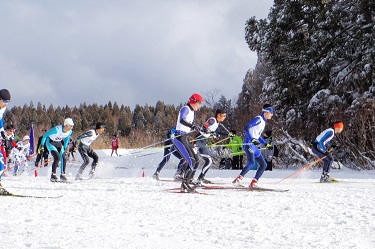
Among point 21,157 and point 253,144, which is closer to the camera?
point 253,144

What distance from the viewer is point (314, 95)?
21375 millimetres

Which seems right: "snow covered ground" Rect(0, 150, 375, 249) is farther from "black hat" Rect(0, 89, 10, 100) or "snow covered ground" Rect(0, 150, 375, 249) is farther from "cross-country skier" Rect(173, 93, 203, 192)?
"black hat" Rect(0, 89, 10, 100)

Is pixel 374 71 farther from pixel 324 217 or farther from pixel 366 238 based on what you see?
pixel 366 238

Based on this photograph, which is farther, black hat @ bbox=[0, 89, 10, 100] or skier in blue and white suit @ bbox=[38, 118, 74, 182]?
skier in blue and white suit @ bbox=[38, 118, 74, 182]

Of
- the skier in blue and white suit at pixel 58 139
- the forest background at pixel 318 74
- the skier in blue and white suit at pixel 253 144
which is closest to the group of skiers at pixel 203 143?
the skier in blue and white suit at pixel 253 144

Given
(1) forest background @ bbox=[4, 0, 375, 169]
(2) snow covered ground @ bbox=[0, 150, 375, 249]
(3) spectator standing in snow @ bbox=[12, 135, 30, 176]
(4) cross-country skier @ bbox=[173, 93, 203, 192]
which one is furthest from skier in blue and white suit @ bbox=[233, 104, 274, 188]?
(3) spectator standing in snow @ bbox=[12, 135, 30, 176]

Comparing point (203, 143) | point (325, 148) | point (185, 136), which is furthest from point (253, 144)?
point (325, 148)

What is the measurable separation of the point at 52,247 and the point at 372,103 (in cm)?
1644

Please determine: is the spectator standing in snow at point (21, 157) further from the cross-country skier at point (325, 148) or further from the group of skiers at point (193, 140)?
the cross-country skier at point (325, 148)

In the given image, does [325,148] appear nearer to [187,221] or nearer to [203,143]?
[203,143]

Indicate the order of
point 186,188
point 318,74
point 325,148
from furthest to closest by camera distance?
point 318,74
point 325,148
point 186,188

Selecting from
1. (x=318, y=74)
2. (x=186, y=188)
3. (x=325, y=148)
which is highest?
(x=318, y=74)

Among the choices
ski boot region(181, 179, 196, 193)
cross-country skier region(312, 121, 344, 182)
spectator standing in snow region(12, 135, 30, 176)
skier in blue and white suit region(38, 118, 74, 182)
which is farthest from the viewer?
spectator standing in snow region(12, 135, 30, 176)

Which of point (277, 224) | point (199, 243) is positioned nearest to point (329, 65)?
point (277, 224)
